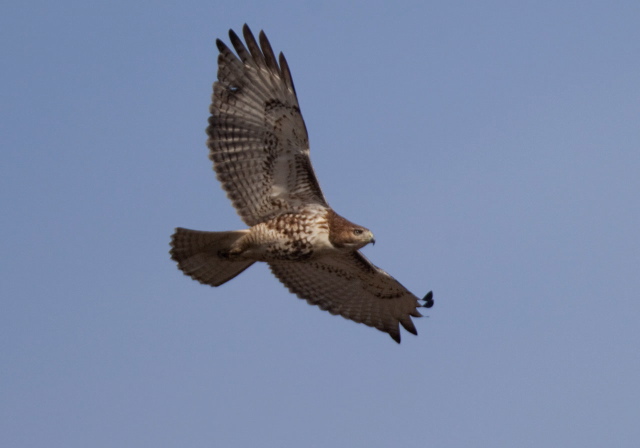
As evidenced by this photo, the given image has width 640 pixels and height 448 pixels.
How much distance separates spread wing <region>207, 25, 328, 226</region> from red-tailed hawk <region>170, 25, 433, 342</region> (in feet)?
0.04

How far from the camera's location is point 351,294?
15.8m

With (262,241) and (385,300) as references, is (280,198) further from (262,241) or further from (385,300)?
(385,300)

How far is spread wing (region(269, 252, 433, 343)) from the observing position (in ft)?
51.2

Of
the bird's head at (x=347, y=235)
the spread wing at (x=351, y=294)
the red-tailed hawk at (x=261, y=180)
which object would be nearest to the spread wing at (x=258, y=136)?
the red-tailed hawk at (x=261, y=180)

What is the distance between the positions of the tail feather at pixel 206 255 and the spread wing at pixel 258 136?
0.46 m

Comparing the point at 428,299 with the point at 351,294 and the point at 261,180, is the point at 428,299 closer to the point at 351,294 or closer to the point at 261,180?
the point at 351,294

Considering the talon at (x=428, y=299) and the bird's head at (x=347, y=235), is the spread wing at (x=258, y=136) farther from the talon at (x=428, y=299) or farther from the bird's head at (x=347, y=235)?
the talon at (x=428, y=299)

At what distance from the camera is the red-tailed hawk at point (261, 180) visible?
45.6 ft

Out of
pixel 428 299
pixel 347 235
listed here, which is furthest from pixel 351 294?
pixel 347 235

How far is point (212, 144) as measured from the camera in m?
14.2

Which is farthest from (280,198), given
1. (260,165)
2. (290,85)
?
(290,85)

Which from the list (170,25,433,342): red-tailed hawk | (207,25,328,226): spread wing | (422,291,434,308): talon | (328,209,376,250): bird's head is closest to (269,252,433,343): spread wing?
(422,291,434,308): talon

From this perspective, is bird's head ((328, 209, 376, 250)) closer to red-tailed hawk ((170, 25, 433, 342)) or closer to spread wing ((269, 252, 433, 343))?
red-tailed hawk ((170, 25, 433, 342))

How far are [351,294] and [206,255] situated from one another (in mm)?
2378
